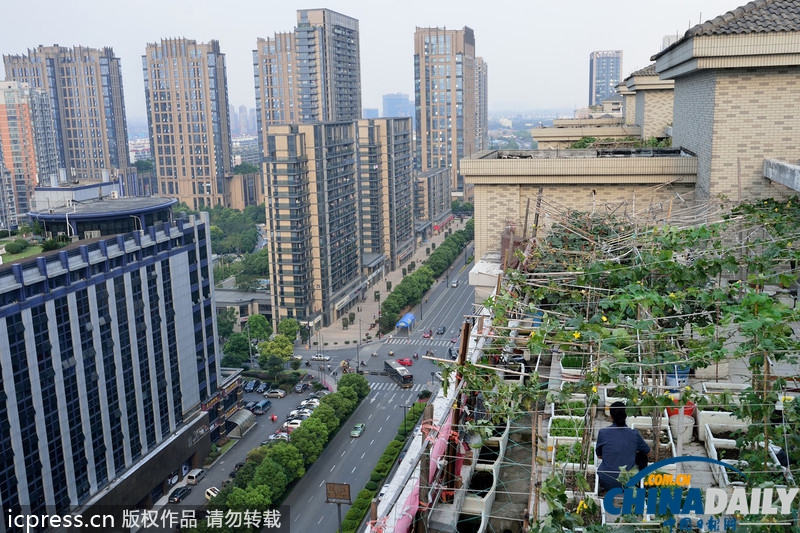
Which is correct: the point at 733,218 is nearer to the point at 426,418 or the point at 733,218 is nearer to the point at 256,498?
the point at 426,418

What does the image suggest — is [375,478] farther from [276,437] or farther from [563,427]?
[563,427]

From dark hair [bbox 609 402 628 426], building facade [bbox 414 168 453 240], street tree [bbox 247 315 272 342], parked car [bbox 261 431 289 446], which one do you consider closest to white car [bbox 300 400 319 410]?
parked car [bbox 261 431 289 446]

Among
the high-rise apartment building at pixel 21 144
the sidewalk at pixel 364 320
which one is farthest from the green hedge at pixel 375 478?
the high-rise apartment building at pixel 21 144

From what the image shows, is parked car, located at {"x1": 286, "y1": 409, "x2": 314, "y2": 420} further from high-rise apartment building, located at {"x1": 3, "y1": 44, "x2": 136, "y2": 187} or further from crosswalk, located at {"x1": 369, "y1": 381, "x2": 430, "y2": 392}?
high-rise apartment building, located at {"x1": 3, "y1": 44, "x2": 136, "y2": 187}

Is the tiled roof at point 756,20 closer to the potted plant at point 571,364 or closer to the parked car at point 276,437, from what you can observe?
the potted plant at point 571,364

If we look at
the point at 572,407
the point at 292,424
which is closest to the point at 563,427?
the point at 572,407

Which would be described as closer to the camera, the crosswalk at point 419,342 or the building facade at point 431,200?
the crosswalk at point 419,342
